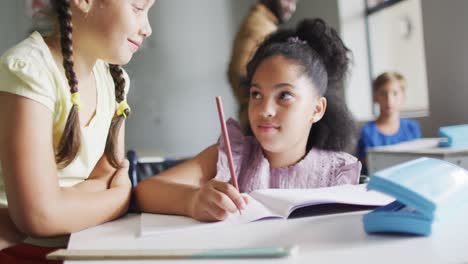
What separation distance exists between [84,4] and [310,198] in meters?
0.51

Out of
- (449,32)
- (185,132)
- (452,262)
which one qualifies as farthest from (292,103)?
(185,132)

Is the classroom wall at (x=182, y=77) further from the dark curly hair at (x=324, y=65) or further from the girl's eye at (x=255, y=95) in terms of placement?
the girl's eye at (x=255, y=95)

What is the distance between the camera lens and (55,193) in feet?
2.31

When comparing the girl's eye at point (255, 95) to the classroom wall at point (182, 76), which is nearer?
the girl's eye at point (255, 95)

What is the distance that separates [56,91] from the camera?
792mm

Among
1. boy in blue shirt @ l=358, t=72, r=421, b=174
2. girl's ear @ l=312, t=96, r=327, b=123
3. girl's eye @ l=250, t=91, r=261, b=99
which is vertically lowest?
boy in blue shirt @ l=358, t=72, r=421, b=174

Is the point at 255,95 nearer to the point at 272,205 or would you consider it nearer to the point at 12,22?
the point at 272,205

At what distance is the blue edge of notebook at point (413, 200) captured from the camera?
21.6 inches

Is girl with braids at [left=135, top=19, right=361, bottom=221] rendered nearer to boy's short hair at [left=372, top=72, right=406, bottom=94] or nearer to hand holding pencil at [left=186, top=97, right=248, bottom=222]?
hand holding pencil at [left=186, top=97, right=248, bottom=222]

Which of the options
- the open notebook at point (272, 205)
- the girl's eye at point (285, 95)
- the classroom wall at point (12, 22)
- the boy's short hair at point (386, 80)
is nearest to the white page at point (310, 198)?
the open notebook at point (272, 205)

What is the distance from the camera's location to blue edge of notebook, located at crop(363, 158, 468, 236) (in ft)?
1.80

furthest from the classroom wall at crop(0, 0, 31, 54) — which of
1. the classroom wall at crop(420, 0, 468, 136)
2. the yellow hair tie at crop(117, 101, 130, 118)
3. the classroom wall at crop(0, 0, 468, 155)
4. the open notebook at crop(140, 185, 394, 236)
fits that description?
the open notebook at crop(140, 185, 394, 236)

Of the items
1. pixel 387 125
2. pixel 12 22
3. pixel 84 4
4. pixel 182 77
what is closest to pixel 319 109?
pixel 84 4

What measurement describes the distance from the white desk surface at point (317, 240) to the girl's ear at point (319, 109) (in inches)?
17.2
